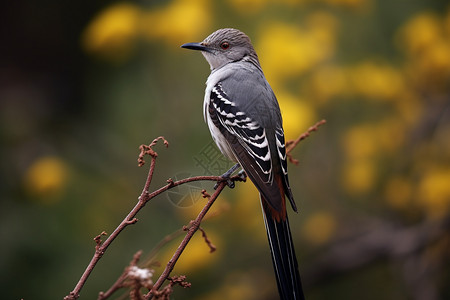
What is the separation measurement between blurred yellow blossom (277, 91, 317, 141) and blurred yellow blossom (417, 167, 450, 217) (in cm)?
91

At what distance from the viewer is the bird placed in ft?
6.92

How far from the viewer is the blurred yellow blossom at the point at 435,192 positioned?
11.4 ft

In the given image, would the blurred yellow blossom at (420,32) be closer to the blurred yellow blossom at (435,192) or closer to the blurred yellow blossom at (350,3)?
the blurred yellow blossom at (350,3)

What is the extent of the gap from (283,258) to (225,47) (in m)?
1.51

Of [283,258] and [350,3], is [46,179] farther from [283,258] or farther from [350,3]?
[350,3]

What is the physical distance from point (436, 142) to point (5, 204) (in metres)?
3.28

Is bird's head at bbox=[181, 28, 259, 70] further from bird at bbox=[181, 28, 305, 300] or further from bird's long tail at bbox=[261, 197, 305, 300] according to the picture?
bird's long tail at bbox=[261, 197, 305, 300]

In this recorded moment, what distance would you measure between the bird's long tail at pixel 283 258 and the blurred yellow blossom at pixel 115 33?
1952 millimetres

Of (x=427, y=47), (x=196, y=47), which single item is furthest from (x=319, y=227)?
(x=196, y=47)

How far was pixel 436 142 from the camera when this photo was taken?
396cm

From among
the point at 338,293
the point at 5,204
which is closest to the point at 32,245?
the point at 5,204

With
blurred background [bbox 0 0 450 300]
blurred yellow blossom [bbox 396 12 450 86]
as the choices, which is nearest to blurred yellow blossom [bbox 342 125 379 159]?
blurred background [bbox 0 0 450 300]

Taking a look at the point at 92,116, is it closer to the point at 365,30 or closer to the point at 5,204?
the point at 5,204

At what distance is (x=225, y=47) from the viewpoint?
2980 mm
